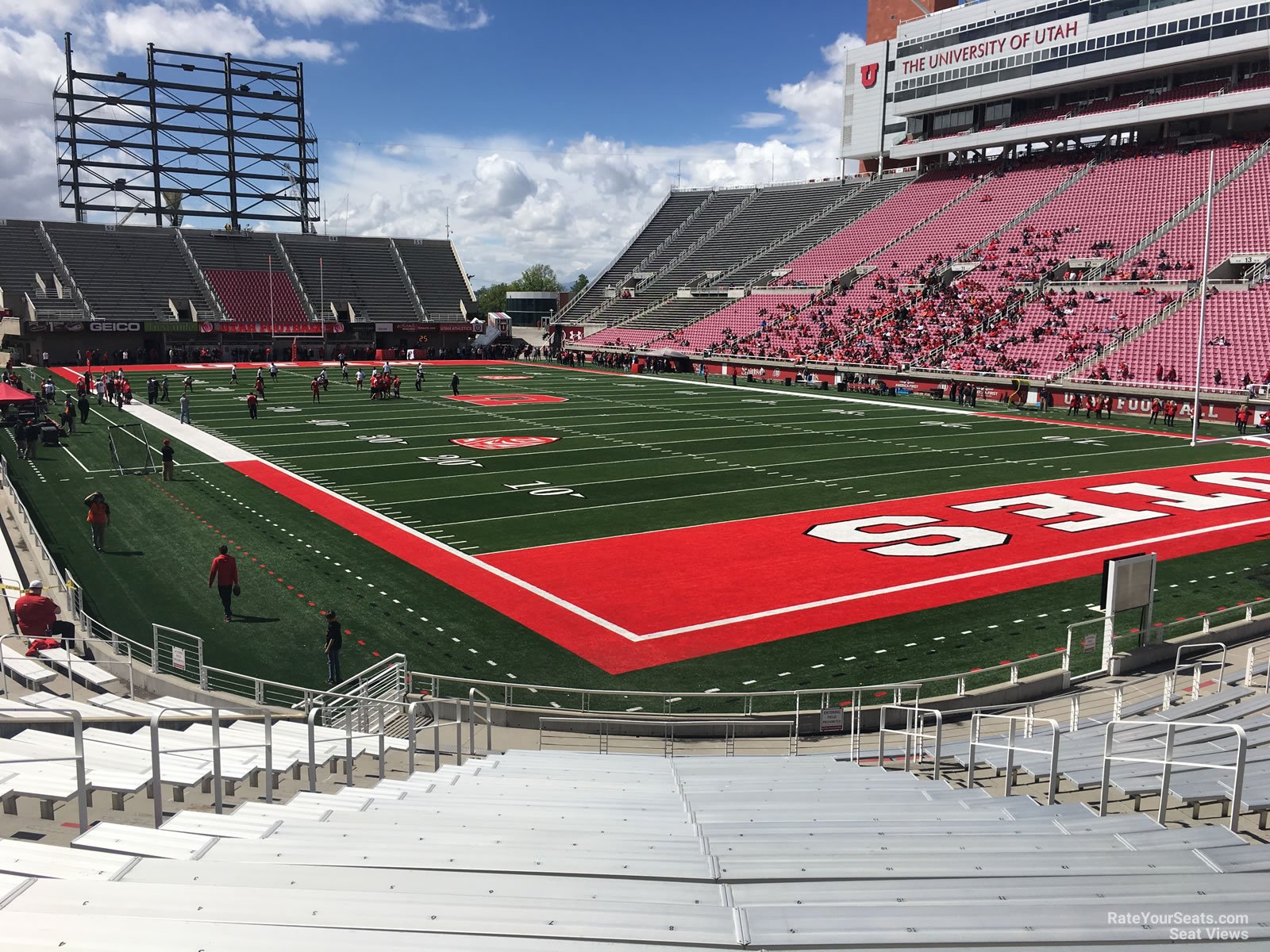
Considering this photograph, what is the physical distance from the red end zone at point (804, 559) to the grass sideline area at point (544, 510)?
23 centimetres

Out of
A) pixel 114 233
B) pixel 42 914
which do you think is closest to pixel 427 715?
pixel 42 914

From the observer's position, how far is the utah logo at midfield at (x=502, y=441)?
103ft

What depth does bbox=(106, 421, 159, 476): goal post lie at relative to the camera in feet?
86.6

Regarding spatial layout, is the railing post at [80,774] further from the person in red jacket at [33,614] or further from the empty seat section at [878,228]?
the empty seat section at [878,228]

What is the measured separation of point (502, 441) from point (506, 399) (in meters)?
13.2

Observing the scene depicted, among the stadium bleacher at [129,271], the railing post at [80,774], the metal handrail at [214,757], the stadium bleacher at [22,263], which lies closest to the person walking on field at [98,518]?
the metal handrail at [214,757]

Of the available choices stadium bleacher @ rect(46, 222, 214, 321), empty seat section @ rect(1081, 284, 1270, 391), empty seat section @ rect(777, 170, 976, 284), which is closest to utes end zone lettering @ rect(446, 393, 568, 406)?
empty seat section @ rect(1081, 284, 1270, 391)

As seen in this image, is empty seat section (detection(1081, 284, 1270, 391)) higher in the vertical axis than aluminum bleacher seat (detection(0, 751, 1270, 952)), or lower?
higher

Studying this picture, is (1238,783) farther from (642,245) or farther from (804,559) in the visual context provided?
(642,245)

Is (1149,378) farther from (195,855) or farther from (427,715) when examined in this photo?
(195,855)

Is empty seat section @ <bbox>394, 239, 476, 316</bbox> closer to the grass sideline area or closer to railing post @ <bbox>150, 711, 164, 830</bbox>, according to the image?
the grass sideline area

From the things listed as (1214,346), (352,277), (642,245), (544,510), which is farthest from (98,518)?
(642,245)

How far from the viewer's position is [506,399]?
1783 inches

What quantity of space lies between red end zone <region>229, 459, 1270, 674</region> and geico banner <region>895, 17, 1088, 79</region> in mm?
46227
